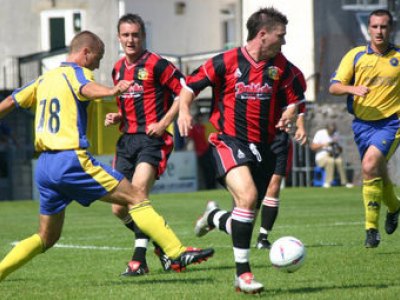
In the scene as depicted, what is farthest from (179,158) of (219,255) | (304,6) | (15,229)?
(219,255)

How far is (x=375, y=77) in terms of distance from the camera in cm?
1189

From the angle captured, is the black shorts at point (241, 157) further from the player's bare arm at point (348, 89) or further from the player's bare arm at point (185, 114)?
the player's bare arm at point (348, 89)

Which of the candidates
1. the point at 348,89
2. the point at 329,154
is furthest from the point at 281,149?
the point at 329,154

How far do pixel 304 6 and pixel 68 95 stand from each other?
27236 millimetres

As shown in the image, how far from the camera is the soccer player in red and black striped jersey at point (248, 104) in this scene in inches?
352

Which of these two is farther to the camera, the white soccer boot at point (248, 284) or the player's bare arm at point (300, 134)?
the player's bare arm at point (300, 134)

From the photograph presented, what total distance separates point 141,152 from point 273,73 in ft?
6.05

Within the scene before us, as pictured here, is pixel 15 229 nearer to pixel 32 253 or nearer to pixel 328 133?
pixel 32 253

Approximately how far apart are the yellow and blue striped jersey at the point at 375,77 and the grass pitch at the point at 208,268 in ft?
4.66

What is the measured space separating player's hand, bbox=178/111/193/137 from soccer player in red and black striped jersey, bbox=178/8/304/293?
11mm

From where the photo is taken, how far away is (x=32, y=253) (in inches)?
360

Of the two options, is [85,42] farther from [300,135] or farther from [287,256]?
[287,256]

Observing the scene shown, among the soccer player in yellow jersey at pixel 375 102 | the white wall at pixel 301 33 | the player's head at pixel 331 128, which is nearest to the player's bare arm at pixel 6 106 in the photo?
the soccer player in yellow jersey at pixel 375 102

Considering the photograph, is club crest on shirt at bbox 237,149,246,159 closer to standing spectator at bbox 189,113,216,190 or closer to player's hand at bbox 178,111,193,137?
player's hand at bbox 178,111,193,137
